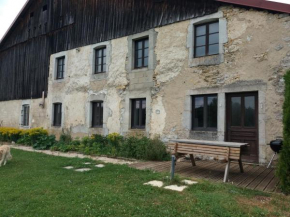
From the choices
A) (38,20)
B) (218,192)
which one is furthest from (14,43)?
(218,192)

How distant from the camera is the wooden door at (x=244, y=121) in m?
6.60

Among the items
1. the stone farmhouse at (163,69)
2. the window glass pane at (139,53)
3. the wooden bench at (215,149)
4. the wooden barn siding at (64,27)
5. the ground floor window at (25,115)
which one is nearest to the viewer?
the wooden bench at (215,149)

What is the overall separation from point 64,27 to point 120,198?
11.8 meters

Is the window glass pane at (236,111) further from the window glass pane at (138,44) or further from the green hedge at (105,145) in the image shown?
the window glass pane at (138,44)

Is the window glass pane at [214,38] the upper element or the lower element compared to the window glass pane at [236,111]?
upper

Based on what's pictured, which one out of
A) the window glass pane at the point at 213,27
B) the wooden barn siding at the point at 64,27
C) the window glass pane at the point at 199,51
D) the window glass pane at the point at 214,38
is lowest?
the window glass pane at the point at 199,51

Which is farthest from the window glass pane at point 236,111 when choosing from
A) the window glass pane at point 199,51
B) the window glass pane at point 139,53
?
the window glass pane at point 139,53

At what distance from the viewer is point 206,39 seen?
7.71m

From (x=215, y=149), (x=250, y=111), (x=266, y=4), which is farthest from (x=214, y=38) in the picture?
(x=215, y=149)

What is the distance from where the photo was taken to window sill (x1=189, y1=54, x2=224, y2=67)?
7.22 metres

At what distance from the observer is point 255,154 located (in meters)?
6.54

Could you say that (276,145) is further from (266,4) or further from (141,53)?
(141,53)

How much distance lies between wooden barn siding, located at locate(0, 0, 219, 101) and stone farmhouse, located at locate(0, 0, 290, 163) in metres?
0.05

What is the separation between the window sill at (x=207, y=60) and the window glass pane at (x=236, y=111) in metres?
1.30
